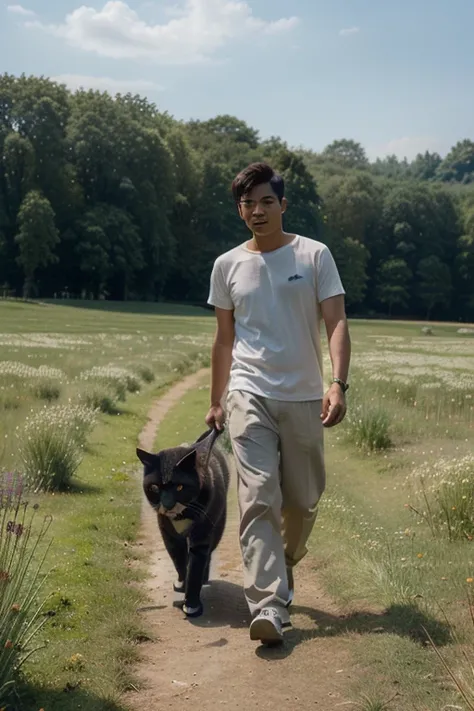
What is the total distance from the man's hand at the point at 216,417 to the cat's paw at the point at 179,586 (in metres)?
1.35

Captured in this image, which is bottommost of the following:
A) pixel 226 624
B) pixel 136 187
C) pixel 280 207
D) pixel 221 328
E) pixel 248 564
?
pixel 226 624

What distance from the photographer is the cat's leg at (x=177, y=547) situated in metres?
6.48

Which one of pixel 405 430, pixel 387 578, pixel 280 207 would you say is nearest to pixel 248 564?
pixel 387 578

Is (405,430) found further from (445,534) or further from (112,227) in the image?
(112,227)

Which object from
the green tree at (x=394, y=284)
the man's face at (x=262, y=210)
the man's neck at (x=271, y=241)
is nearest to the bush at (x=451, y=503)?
the man's neck at (x=271, y=241)

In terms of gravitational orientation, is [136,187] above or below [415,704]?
above

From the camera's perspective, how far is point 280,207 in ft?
20.0

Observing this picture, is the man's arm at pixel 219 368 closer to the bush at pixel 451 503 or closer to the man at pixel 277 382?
the man at pixel 277 382

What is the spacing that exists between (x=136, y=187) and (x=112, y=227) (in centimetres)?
649

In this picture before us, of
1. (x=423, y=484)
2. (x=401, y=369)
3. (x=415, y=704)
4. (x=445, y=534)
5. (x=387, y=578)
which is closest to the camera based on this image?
(x=415, y=704)

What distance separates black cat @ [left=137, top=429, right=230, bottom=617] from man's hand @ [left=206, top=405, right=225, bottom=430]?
0.10 metres

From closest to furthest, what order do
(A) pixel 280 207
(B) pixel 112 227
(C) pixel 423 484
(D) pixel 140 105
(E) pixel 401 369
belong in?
(A) pixel 280 207, (C) pixel 423 484, (E) pixel 401 369, (B) pixel 112 227, (D) pixel 140 105

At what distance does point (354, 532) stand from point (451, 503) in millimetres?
952

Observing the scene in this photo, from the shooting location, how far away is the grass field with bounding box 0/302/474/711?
520 centimetres
